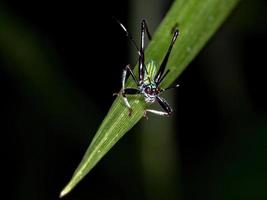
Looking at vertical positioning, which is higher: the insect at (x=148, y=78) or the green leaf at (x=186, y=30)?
the green leaf at (x=186, y=30)

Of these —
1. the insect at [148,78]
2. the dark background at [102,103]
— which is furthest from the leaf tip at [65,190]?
the dark background at [102,103]

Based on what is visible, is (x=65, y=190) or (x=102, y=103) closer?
(x=65, y=190)

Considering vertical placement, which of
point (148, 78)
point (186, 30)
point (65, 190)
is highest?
point (186, 30)

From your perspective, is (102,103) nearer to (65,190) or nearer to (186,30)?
(186,30)

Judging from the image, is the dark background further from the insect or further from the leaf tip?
the leaf tip

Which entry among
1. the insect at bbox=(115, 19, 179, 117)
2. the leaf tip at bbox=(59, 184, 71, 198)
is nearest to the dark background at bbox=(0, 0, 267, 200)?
the insect at bbox=(115, 19, 179, 117)

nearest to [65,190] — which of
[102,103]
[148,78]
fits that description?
[148,78]

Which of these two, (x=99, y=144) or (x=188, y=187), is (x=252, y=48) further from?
(x=99, y=144)

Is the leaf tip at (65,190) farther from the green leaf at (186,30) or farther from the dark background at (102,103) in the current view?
the dark background at (102,103)

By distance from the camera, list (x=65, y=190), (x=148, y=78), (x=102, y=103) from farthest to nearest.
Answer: (x=102, y=103) < (x=148, y=78) < (x=65, y=190)

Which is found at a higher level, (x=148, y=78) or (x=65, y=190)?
(x=148, y=78)
